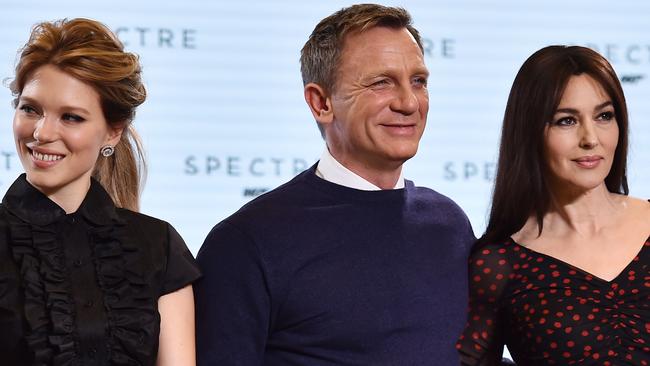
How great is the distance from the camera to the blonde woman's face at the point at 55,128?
7.62 ft

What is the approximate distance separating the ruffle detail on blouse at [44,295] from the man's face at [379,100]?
0.70m

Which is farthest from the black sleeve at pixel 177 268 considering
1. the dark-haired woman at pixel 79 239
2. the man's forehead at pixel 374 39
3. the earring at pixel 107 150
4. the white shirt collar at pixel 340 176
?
the man's forehead at pixel 374 39

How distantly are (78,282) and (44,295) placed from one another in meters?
0.07

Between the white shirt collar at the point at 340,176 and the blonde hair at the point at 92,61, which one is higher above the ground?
the blonde hair at the point at 92,61

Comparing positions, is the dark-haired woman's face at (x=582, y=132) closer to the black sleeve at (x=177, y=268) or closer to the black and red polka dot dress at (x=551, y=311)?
the black and red polka dot dress at (x=551, y=311)

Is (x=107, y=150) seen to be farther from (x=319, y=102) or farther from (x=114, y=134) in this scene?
(x=319, y=102)

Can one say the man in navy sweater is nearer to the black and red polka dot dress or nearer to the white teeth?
the black and red polka dot dress

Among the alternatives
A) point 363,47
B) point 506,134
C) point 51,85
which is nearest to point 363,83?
point 363,47

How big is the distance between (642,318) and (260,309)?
778 millimetres

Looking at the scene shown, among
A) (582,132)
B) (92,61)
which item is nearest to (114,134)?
(92,61)

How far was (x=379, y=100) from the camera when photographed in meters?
2.63

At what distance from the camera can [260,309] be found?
97.8 inches

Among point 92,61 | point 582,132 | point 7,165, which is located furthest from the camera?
point 7,165

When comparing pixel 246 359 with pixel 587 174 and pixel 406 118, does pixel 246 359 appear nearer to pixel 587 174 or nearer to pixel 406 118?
pixel 406 118
